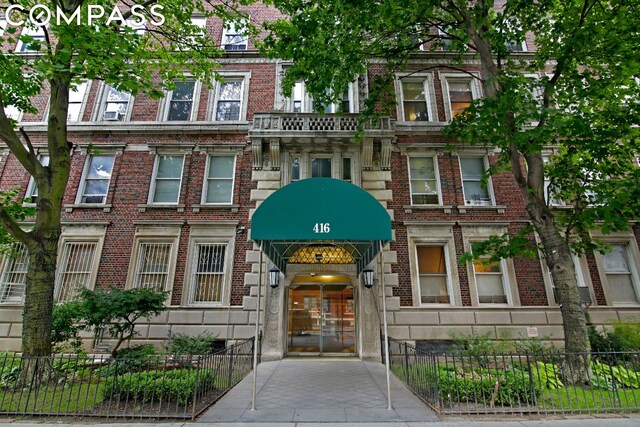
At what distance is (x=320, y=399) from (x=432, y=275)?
754 cm

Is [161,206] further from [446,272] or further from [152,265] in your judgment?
[446,272]

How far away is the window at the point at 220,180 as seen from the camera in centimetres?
1352

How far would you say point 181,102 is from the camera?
14.9 meters

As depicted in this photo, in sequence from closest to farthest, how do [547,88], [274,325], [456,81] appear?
[547,88] → [274,325] → [456,81]

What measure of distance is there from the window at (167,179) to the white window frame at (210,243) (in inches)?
76.5

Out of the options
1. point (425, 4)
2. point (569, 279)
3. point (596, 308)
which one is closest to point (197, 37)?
point (425, 4)

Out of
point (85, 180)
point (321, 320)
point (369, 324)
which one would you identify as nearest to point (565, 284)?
point (369, 324)

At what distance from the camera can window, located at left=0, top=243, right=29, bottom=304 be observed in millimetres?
12375

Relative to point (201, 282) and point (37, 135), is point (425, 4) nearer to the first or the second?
point (201, 282)

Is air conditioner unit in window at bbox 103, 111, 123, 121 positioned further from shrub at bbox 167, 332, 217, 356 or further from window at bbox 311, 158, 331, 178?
shrub at bbox 167, 332, 217, 356

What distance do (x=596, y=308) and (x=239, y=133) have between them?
1610 centimetres

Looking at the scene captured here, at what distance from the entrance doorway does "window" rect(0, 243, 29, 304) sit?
1086 centimetres

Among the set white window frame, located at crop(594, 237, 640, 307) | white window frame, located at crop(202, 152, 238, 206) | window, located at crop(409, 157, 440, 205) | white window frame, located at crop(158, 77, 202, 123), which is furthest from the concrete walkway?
white window frame, located at crop(158, 77, 202, 123)

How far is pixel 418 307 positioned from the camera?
11.9 meters
